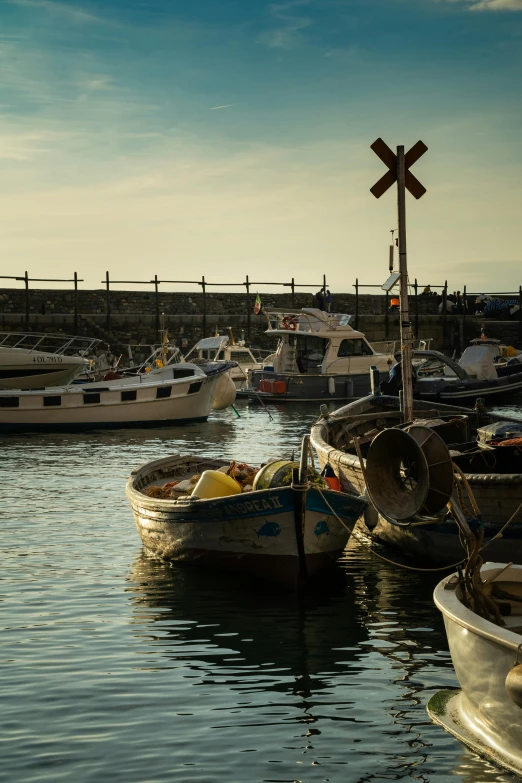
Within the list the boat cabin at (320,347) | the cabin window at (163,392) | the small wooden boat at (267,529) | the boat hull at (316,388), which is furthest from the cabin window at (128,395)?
the small wooden boat at (267,529)

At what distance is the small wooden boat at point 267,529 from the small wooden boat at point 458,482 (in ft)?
1.87

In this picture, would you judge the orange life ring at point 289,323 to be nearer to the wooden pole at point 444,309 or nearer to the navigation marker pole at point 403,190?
the wooden pole at point 444,309

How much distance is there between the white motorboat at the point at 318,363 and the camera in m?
34.8

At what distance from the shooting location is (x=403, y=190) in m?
13.8

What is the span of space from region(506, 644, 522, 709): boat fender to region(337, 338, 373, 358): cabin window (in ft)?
95.9

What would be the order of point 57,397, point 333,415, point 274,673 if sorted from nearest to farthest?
point 274,673 → point 333,415 → point 57,397

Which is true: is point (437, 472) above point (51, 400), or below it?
above

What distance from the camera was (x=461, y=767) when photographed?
679cm

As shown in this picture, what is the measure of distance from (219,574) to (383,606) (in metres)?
1.94

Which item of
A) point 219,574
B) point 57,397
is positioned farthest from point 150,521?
point 57,397

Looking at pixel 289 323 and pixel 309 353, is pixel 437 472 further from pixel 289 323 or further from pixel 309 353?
pixel 289 323

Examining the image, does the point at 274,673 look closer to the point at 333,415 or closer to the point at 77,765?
the point at 77,765

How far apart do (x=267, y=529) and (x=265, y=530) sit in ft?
0.09

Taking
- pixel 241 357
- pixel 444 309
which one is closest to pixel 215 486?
pixel 241 357
